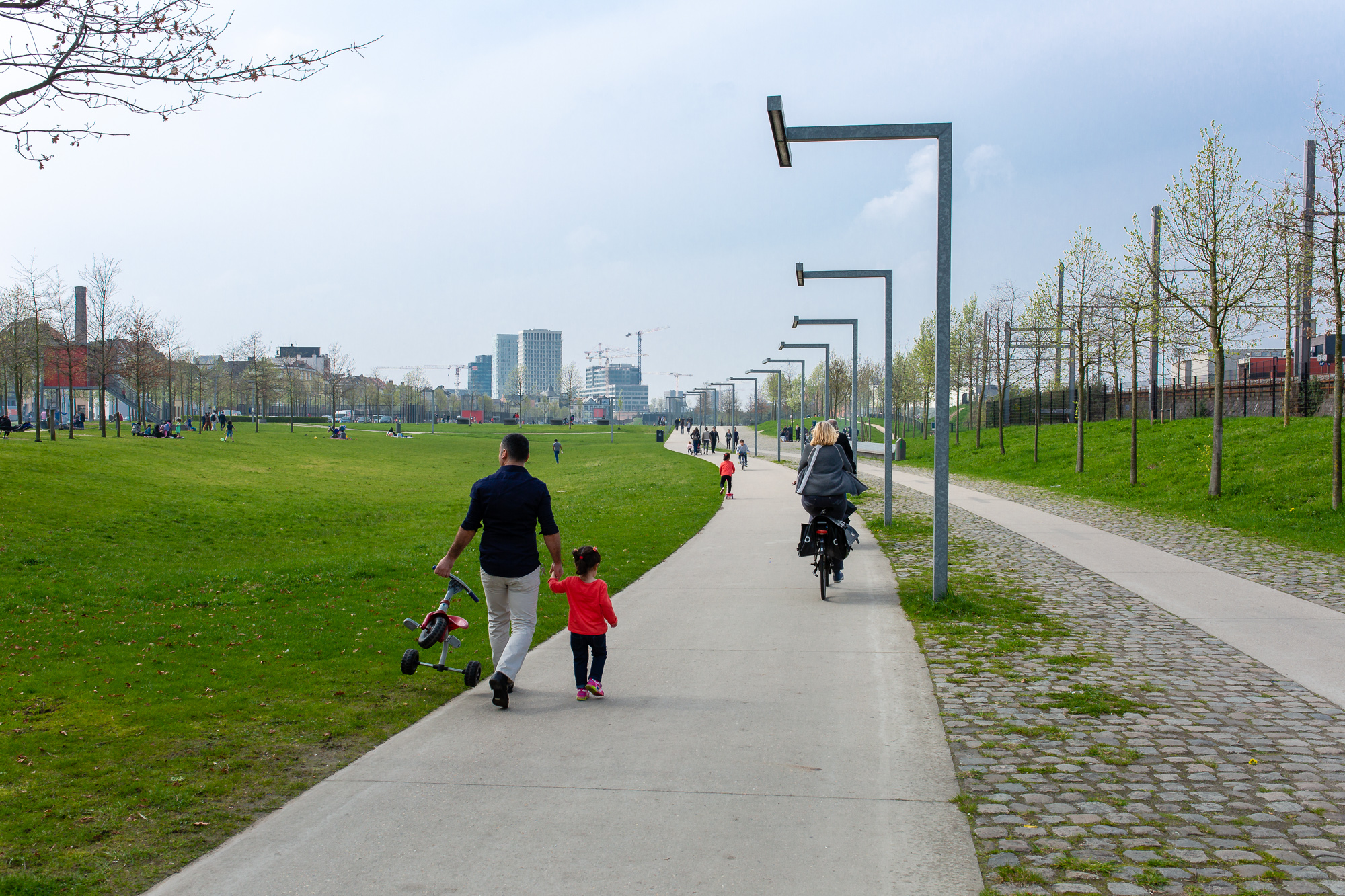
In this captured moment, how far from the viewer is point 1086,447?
33.3m

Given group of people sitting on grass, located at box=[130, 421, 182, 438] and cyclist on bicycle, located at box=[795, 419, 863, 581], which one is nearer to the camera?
cyclist on bicycle, located at box=[795, 419, 863, 581]

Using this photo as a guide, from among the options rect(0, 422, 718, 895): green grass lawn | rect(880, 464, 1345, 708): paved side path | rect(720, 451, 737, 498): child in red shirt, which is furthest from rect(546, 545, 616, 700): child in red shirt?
rect(720, 451, 737, 498): child in red shirt

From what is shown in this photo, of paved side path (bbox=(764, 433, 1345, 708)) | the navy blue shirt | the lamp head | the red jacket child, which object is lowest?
paved side path (bbox=(764, 433, 1345, 708))

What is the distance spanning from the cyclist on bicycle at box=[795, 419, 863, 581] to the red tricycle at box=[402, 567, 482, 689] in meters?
4.97

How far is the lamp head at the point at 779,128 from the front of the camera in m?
8.52

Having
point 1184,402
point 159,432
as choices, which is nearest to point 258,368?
point 159,432

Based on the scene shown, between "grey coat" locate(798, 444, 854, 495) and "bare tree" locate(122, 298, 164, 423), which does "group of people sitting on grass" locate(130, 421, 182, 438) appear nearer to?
"bare tree" locate(122, 298, 164, 423)

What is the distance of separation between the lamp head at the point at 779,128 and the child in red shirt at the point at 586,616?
4.78 meters

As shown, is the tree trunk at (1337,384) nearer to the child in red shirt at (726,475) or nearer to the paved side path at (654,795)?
the child in red shirt at (726,475)

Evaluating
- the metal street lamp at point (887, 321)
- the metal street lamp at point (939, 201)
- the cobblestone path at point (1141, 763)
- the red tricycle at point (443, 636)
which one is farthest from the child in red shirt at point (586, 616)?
the metal street lamp at point (887, 321)

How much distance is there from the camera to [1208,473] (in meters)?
22.7

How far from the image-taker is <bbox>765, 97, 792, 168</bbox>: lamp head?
8516 mm

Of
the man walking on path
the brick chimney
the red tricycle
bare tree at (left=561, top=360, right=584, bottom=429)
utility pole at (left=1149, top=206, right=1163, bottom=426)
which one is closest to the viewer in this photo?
the man walking on path

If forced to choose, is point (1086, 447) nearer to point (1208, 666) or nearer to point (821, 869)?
point (1208, 666)
